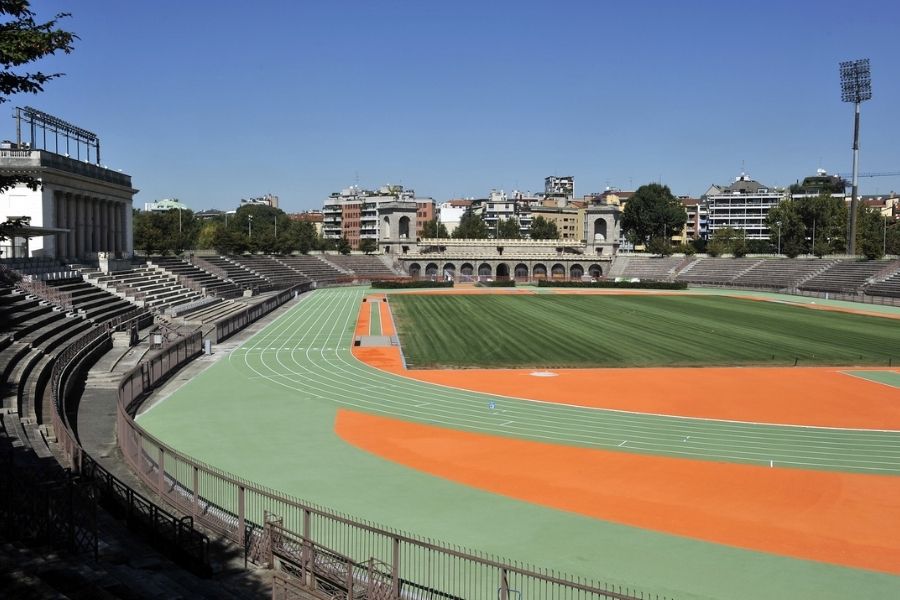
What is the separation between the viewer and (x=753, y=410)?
92.6 feet

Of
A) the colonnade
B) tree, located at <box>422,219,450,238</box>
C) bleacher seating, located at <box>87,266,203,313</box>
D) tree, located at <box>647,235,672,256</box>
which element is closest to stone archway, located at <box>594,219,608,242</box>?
tree, located at <box>647,235,672,256</box>

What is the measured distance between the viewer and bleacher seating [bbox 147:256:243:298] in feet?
219

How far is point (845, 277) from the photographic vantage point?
8712 centimetres

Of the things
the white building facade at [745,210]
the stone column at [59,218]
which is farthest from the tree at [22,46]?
the white building facade at [745,210]

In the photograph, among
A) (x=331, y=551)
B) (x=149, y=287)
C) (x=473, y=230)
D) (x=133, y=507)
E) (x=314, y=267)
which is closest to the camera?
(x=331, y=551)

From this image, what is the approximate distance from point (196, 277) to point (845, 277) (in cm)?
7158

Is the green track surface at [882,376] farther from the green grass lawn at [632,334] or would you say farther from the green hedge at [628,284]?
the green hedge at [628,284]

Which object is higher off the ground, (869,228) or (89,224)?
(869,228)

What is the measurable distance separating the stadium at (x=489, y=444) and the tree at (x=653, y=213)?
8717 centimetres

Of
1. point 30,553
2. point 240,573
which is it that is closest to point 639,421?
point 240,573

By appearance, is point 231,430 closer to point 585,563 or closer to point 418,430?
point 418,430

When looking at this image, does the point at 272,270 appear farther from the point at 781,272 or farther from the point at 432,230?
the point at 432,230

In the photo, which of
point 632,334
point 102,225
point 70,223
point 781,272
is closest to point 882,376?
point 632,334

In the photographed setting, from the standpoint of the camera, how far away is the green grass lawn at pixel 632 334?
3984 cm
